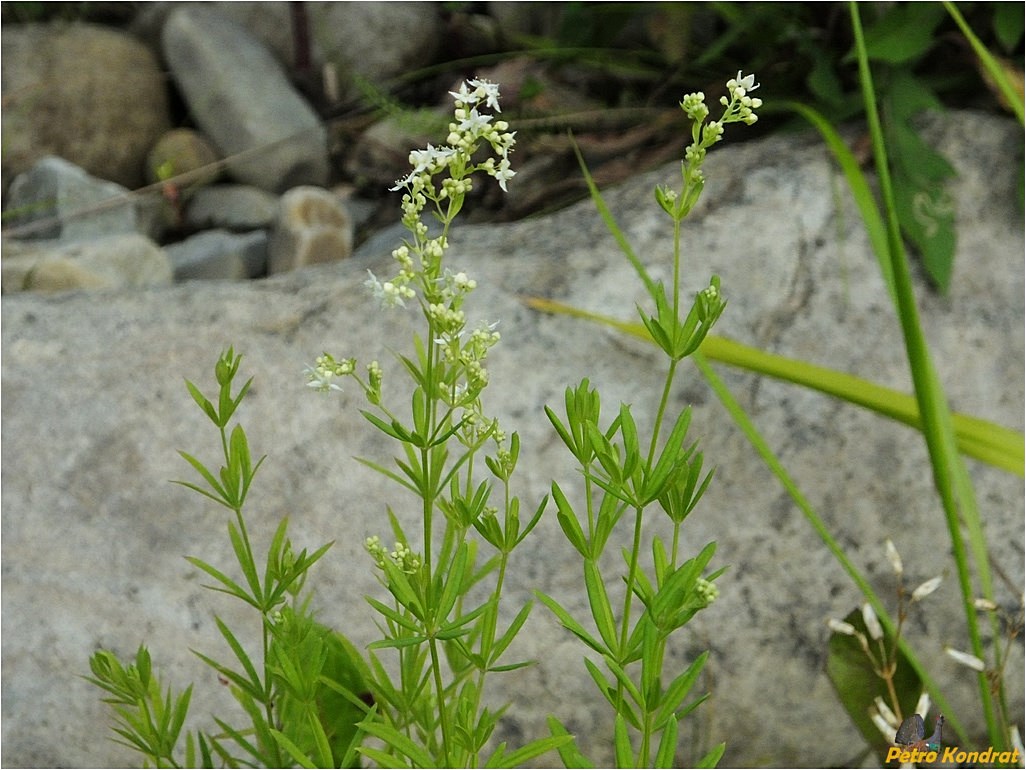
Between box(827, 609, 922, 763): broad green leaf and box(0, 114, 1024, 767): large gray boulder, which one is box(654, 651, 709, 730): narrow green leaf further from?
box(0, 114, 1024, 767): large gray boulder

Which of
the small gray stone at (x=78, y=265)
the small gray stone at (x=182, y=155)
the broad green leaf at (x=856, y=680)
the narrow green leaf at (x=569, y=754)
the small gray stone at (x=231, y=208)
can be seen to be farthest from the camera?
the small gray stone at (x=182, y=155)

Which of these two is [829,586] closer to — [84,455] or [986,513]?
[986,513]

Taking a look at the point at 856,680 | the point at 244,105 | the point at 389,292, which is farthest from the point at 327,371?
the point at 244,105

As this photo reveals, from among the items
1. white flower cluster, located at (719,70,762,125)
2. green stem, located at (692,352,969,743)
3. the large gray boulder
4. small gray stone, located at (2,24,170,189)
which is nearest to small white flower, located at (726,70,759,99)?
white flower cluster, located at (719,70,762,125)

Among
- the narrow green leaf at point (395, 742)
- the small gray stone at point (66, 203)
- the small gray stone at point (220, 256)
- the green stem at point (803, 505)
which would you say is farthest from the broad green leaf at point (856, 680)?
the small gray stone at point (66, 203)

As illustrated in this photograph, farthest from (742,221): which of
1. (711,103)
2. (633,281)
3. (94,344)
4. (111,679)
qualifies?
(111,679)

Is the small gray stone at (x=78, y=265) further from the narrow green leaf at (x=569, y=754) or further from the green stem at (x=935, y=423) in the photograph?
the narrow green leaf at (x=569, y=754)
